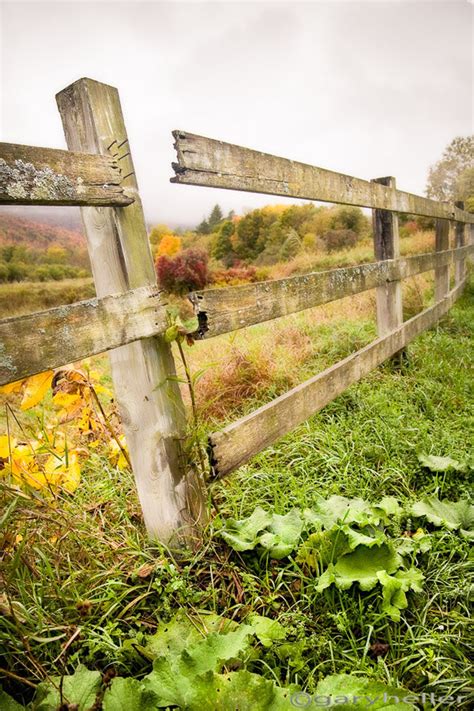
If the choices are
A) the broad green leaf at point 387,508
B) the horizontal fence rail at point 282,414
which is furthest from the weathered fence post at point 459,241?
the broad green leaf at point 387,508

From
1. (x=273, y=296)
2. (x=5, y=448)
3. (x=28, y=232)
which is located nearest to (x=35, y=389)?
(x=5, y=448)

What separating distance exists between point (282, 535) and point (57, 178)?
1512 mm

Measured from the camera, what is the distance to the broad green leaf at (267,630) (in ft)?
3.87

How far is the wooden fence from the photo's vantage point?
1.00 m

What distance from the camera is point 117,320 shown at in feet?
3.94

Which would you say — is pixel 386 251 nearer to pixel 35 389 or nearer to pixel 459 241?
pixel 35 389

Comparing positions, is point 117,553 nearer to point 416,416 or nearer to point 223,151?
point 223,151

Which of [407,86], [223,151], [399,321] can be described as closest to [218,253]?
[399,321]

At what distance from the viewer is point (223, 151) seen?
154 cm

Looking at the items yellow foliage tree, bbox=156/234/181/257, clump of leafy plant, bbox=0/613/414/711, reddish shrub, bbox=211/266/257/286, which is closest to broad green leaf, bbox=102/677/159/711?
clump of leafy plant, bbox=0/613/414/711

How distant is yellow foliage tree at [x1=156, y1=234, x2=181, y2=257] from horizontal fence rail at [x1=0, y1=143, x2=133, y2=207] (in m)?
20.4

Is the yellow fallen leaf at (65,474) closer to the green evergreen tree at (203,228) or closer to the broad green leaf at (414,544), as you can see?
the broad green leaf at (414,544)

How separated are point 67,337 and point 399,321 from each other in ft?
10.8

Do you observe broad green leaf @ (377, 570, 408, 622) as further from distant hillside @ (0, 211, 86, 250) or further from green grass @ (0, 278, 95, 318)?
distant hillside @ (0, 211, 86, 250)
